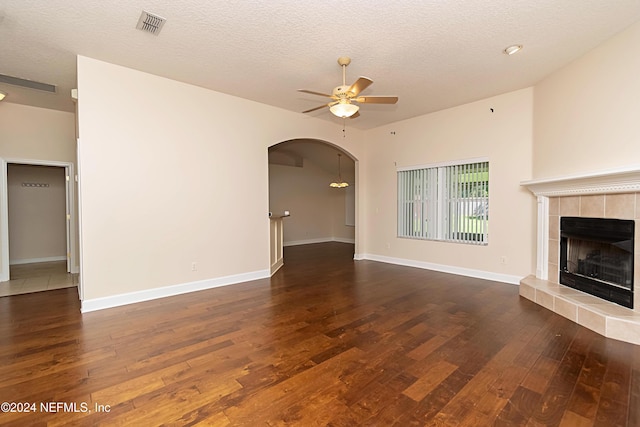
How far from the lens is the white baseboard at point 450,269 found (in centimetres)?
494

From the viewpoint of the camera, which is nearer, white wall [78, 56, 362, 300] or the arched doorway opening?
white wall [78, 56, 362, 300]

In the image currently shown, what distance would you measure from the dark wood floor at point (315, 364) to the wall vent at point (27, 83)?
120 inches

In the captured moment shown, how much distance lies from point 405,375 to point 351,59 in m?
3.39

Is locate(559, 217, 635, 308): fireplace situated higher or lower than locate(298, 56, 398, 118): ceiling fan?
lower

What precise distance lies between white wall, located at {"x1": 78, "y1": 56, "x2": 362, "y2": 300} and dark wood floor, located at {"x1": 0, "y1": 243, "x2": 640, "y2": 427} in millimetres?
666

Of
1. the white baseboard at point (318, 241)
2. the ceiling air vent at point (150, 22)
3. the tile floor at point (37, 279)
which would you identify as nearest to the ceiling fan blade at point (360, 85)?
the ceiling air vent at point (150, 22)

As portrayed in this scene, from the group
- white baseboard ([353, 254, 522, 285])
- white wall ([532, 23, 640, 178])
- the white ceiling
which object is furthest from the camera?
white baseboard ([353, 254, 522, 285])

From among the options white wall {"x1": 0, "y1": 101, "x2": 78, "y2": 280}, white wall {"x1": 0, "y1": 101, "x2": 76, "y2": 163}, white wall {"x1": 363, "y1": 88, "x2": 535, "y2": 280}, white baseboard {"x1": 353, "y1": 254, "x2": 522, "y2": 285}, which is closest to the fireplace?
white wall {"x1": 363, "y1": 88, "x2": 535, "y2": 280}

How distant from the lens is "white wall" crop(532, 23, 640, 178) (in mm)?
3121

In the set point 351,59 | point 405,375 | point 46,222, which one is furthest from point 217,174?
point 46,222

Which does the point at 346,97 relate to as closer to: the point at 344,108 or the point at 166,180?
the point at 344,108

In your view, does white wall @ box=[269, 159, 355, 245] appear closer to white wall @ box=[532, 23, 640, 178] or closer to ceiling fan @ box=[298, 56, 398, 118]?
ceiling fan @ box=[298, 56, 398, 118]

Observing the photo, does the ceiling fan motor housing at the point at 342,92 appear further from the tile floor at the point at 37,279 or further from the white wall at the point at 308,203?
the white wall at the point at 308,203

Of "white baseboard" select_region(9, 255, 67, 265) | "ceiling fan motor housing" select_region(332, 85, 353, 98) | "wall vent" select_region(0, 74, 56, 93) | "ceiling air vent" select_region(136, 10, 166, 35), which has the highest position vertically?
"ceiling air vent" select_region(136, 10, 166, 35)
